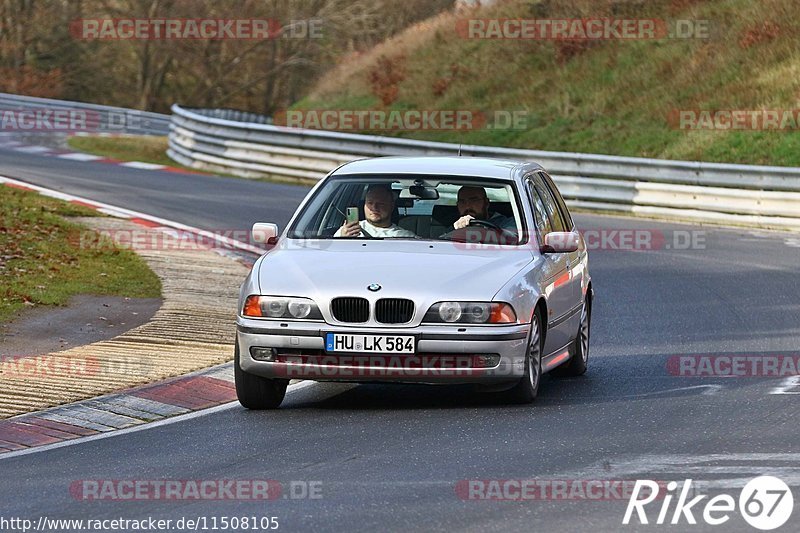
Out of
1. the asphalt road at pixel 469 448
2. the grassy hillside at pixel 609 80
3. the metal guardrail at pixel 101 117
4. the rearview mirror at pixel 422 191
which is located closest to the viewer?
the asphalt road at pixel 469 448

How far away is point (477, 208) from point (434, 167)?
47cm

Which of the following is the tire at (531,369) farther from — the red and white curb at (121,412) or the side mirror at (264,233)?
the side mirror at (264,233)

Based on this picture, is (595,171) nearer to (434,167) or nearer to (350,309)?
(434,167)

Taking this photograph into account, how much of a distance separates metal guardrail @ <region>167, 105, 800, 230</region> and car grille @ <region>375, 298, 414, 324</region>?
14.8 meters

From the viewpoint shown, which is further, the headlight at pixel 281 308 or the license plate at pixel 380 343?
the headlight at pixel 281 308

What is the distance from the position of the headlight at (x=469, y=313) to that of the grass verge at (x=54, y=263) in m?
5.08

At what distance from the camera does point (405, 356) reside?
9156 mm

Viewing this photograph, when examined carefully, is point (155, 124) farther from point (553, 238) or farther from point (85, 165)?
point (553, 238)

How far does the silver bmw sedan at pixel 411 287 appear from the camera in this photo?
9180mm

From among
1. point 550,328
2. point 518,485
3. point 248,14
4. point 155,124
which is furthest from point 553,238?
point 248,14

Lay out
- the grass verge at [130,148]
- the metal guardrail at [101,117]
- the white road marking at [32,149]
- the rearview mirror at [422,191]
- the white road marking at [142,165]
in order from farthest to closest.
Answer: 1. the metal guardrail at [101,117]
2. the grass verge at [130,148]
3. the white road marking at [32,149]
4. the white road marking at [142,165]
5. the rearview mirror at [422,191]

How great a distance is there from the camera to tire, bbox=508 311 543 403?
9.52 meters

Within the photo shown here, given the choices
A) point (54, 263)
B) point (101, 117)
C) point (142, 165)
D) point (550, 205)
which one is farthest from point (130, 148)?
point (550, 205)

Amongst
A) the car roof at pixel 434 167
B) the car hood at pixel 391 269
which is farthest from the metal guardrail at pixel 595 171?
the car hood at pixel 391 269
